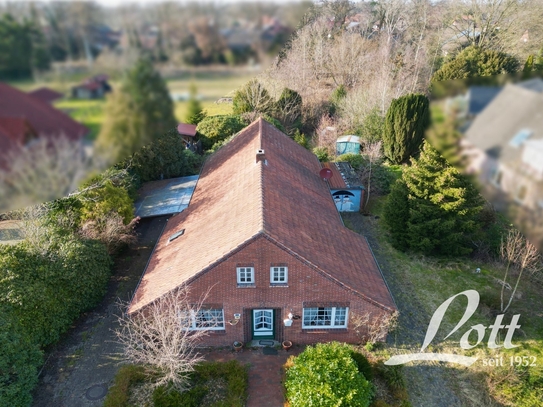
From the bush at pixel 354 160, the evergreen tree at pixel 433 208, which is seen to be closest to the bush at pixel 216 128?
the bush at pixel 354 160

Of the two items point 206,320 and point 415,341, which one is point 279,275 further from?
point 415,341

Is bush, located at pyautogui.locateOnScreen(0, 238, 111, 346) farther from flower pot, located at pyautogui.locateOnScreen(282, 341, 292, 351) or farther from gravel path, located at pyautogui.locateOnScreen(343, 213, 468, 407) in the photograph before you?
gravel path, located at pyautogui.locateOnScreen(343, 213, 468, 407)

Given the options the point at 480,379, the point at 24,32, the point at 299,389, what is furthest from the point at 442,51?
the point at 24,32

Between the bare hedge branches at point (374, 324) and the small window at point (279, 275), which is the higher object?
the small window at point (279, 275)

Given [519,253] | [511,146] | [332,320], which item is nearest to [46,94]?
[511,146]

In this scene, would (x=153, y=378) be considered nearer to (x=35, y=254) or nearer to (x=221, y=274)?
(x=221, y=274)

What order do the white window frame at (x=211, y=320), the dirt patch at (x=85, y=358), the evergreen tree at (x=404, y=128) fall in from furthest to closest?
1. the evergreen tree at (x=404, y=128)
2. the white window frame at (x=211, y=320)
3. the dirt patch at (x=85, y=358)

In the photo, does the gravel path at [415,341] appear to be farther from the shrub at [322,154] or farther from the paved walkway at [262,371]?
the shrub at [322,154]

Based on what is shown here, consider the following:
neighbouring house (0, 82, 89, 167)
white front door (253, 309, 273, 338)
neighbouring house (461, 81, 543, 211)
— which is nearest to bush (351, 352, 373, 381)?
white front door (253, 309, 273, 338)
